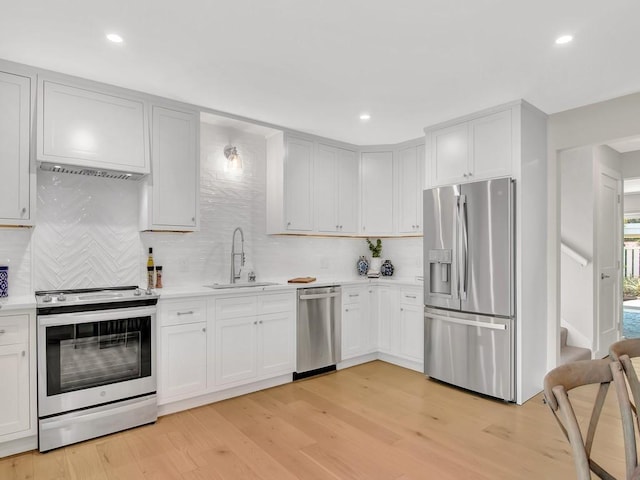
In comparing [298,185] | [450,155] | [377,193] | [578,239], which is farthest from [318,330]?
[578,239]

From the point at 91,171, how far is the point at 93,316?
44.5 inches

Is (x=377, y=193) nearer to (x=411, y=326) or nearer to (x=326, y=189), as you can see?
(x=326, y=189)

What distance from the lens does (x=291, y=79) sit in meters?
2.96

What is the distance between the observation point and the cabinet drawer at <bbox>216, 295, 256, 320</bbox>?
338 centimetres

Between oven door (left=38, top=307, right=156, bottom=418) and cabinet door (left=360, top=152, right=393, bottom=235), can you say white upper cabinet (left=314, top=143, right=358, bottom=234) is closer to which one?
cabinet door (left=360, top=152, right=393, bottom=235)

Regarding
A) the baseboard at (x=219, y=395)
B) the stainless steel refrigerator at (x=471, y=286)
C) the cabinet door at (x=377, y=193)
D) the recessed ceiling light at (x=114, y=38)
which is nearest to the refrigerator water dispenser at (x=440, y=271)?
the stainless steel refrigerator at (x=471, y=286)

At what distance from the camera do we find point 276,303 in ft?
12.3

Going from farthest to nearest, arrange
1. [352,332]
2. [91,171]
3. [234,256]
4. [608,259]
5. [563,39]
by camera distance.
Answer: [608,259]
[352,332]
[234,256]
[91,171]
[563,39]

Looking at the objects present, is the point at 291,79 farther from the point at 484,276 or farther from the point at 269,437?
the point at 269,437

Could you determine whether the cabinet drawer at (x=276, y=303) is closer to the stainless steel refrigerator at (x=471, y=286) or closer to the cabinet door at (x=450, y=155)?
the stainless steel refrigerator at (x=471, y=286)

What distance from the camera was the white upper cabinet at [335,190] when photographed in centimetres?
445

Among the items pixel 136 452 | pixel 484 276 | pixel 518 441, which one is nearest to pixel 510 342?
pixel 484 276

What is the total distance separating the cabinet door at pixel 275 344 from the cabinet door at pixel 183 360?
1.83 feet

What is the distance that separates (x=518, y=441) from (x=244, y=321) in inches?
90.1
